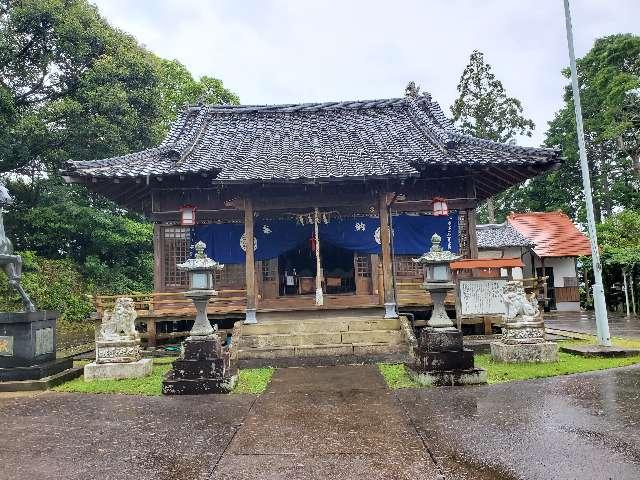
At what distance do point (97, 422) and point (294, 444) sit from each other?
2.95 meters

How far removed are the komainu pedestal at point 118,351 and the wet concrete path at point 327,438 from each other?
3398mm

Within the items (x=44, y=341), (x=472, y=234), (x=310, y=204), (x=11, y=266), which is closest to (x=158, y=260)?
(x=310, y=204)

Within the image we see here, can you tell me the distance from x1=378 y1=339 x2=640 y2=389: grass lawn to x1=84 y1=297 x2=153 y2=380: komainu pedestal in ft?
16.6

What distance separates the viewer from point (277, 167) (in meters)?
13.8

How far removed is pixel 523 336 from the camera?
9.78 m

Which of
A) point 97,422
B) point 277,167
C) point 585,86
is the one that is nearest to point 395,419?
point 97,422

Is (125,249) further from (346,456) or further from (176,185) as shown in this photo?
(346,456)

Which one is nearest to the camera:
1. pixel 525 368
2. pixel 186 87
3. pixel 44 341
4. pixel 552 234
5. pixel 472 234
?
pixel 525 368

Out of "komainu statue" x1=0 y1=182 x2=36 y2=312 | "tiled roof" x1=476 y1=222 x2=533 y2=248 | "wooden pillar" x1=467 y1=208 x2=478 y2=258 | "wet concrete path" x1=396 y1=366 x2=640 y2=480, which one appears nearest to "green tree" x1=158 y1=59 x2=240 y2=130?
"tiled roof" x1=476 y1=222 x2=533 y2=248

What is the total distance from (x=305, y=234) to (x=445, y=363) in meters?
7.53

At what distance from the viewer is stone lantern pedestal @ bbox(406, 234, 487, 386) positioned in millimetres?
7992

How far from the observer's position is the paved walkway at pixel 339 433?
4.34 m

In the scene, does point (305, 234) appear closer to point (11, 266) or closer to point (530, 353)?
point (530, 353)

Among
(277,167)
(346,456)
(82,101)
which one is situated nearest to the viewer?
(346,456)
